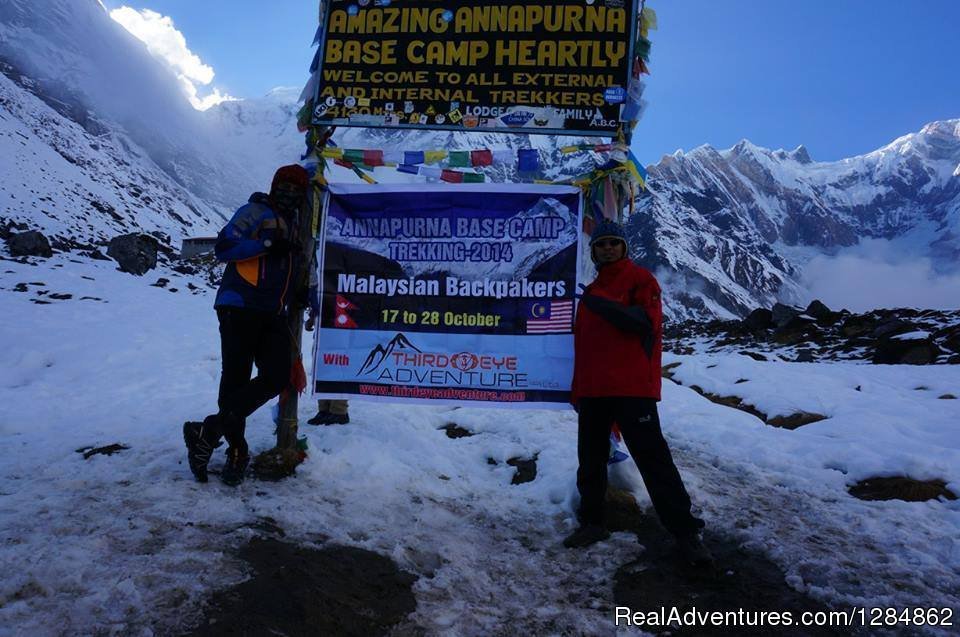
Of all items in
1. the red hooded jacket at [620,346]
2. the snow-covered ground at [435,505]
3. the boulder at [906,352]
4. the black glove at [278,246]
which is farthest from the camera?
the boulder at [906,352]

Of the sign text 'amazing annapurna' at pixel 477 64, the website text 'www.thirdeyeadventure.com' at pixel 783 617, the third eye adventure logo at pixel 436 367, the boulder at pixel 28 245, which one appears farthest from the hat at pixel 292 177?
the boulder at pixel 28 245

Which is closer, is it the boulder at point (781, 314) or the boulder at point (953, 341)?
the boulder at point (953, 341)

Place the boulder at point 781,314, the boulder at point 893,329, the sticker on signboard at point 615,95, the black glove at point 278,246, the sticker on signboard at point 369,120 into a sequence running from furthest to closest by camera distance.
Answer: the boulder at point 781,314
the boulder at point 893,329
the sticker on signboard at point 369,120
the sticker on signboard at point 615,95
the black glove at point 278,246

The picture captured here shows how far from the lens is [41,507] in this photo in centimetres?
329

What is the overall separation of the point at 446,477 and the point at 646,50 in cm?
427

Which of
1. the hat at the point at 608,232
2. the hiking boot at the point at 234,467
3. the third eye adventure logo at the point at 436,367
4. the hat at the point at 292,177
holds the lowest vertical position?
the hiking boot at the point at 234,467

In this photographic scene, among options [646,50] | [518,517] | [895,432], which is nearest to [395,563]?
[518,517]

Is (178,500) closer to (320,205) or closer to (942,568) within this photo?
(320,205)

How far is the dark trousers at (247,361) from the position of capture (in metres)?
3.97

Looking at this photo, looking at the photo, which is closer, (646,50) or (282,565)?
(282,565)

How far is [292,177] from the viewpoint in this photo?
4.48 metres

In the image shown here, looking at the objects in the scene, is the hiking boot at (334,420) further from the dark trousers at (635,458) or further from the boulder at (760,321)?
the boulder at (760,321)

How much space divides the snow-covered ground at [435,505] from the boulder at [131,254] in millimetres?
19906

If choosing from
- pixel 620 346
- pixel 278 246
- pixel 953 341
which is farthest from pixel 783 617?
pixel 953 341
